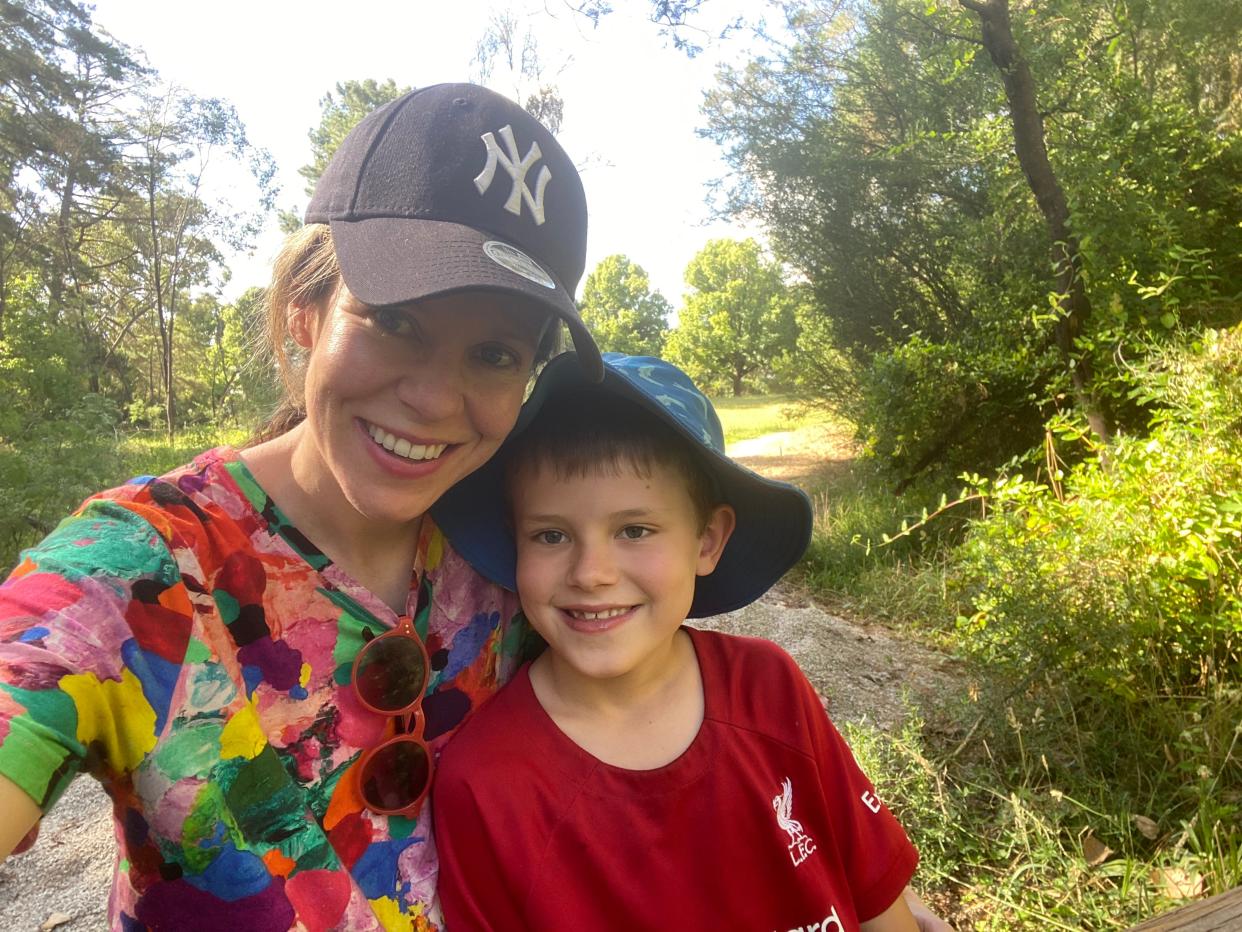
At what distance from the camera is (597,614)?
139cm

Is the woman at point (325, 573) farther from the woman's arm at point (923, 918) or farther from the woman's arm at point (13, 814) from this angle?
the woman's arm at point (923, 918)

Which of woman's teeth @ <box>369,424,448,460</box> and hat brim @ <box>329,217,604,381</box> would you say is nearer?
hat brim @ <box>329,217,604,381</box>

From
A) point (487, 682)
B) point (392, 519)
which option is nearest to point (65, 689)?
point (392, 519)

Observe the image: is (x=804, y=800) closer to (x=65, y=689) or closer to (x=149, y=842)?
(x=149, y=842)

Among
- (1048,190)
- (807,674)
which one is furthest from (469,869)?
(1048,190)

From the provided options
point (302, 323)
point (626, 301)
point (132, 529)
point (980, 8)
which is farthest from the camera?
point (626, 301)

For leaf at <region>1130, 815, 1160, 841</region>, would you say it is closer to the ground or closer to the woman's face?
the ground

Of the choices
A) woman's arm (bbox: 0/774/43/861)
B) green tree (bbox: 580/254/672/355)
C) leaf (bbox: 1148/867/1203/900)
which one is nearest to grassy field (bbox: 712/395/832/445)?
leaf (bbox: 1148/867/1203/900)

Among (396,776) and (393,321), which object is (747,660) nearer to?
(396,776)

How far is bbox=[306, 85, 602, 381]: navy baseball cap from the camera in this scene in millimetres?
1062

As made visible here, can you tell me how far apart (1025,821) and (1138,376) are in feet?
7.46

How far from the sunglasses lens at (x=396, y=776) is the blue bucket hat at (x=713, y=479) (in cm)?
34

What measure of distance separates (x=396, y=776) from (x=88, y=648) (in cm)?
52

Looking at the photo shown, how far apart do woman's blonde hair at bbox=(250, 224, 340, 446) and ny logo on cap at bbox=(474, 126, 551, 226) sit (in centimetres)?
26
